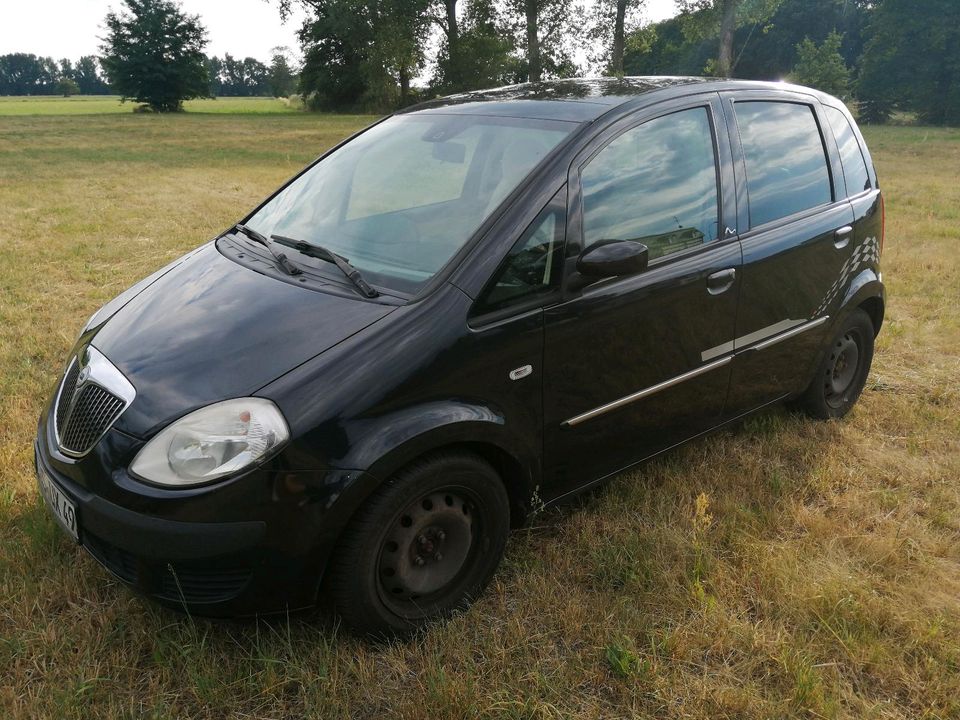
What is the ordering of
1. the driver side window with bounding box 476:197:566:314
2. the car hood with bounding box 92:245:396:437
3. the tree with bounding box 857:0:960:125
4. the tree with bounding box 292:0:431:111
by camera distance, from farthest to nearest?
1. the tree with bounding box 857:0:960:125
2. the tree with bounding box 292:0:431:111
3. the driver side window with bounding box 476:197:566:314
4. the car hood with bounding box 92:245:396:437

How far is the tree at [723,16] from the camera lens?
30.7 meters

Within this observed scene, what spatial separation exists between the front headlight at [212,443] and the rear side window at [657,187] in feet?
4.22

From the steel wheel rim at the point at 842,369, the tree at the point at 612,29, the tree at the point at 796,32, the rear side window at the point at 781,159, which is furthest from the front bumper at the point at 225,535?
the tree at the point at 796,32

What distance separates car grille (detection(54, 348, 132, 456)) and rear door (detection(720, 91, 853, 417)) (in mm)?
2262

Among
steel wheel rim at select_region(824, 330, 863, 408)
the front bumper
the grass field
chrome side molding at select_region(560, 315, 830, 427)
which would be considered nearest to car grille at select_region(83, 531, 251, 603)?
the front bumper

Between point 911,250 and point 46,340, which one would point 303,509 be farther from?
point 911,250

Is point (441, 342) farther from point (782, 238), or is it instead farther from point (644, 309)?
point (782, 238)

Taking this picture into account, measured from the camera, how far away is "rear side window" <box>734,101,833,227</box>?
11.0 ft

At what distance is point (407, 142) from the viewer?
3.30 metres

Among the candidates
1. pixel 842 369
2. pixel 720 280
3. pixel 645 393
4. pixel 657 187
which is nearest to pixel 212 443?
pixel 645 393

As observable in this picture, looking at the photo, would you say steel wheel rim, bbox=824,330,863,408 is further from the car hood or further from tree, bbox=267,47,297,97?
tree, bbox=267,47,297,97

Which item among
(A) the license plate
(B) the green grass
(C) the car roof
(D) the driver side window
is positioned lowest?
(A) the license plate

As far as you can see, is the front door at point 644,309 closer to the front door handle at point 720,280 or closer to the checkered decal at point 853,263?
the front door handle at point 720,280

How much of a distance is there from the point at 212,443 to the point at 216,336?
44cm
